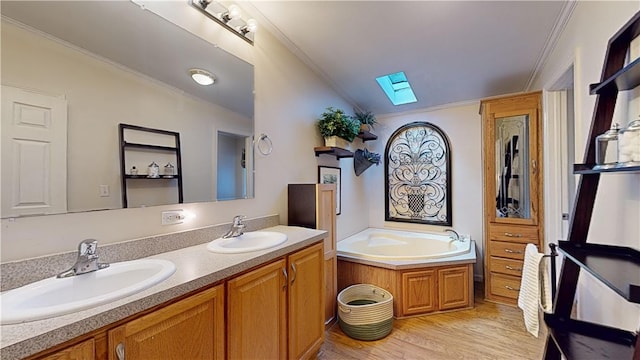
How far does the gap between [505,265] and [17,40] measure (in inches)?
152

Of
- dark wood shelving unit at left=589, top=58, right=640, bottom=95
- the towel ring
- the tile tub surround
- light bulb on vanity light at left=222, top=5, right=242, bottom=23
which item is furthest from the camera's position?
the towel ring

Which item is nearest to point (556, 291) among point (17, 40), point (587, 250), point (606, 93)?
point (587, 250)

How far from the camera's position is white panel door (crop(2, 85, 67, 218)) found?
3.07 ft

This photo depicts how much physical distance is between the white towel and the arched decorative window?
7.50 ft

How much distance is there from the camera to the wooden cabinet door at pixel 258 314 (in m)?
1.19

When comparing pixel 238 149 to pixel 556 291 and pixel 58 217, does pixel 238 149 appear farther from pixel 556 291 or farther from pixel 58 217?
pixel 556 291

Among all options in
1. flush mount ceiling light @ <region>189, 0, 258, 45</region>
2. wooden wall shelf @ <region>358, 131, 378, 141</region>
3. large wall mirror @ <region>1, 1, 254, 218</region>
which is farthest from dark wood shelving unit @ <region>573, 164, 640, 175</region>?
wooden wall shelf @ <region>358, 131, 378, 141</region>

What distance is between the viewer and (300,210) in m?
2.22

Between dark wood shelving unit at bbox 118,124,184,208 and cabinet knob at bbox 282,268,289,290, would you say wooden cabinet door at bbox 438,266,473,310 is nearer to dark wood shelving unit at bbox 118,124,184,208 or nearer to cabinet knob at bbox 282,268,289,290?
cabinet knob at bbox 282,268,289,290

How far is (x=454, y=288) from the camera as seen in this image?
8.65ft

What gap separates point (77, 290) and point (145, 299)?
372mm

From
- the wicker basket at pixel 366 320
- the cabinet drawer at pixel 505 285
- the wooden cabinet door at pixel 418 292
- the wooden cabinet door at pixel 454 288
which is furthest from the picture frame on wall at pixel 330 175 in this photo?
the cabinet drawer at pixel 505 285

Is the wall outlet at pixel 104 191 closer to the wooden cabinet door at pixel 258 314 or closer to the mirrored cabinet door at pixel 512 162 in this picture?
the wooden cabinet door at pixel 258 314

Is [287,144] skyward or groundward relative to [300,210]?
skyward
